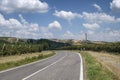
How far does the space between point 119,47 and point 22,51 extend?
30.1 meters

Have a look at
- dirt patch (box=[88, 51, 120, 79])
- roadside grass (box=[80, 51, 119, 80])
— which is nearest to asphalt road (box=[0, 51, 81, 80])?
roadside grass (box=[80, 51, 119, 80])

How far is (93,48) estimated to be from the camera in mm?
112562

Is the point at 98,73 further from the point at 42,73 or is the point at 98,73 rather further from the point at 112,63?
the point at 112,63

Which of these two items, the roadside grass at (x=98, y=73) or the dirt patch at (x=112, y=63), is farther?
the dirt patch at (x=112, y=63)

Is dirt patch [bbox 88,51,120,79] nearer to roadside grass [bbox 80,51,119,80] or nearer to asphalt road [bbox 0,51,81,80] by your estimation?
roadside grass [bbox 80,51,119,80]

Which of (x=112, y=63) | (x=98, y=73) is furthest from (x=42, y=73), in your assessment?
(x=112, y=63)

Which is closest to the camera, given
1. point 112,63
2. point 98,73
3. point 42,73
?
point 98,73

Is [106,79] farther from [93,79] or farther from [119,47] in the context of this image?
[119,47]

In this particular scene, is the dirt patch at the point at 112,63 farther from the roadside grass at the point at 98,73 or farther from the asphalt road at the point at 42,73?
the asphalt road at the point at 42,73

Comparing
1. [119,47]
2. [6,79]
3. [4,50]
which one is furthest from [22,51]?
[6,79]

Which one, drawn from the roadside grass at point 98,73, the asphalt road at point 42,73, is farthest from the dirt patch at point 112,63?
the asphalt road at point 42,73

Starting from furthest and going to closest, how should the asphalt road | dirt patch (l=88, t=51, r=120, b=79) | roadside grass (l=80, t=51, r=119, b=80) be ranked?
dirt patch (l=88, t=51, r=120, b=79)
the asphalt road
roadside grass (l=80, t=51, r=119, b=80)

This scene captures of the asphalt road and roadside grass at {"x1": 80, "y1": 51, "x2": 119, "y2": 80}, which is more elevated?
roadside grass at {"x1": 80, "y1": 51, "x2": 119, "y2": 80}

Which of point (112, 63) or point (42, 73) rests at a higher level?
point (112, 63)
